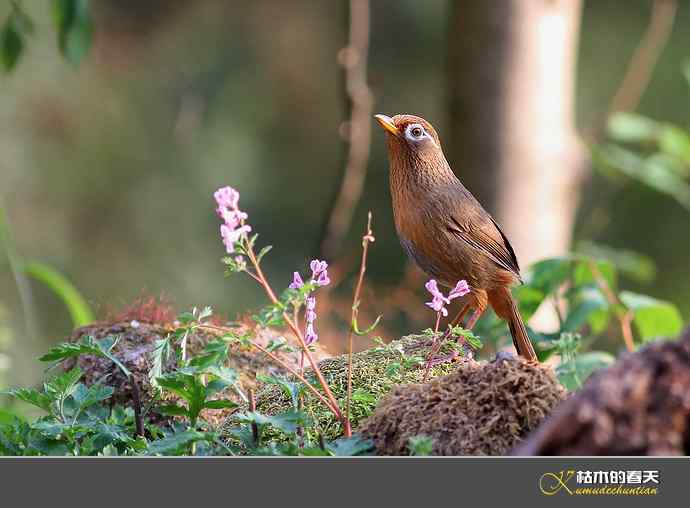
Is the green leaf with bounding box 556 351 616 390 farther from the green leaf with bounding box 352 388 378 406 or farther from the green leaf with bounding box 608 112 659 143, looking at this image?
the green leaf with bounding box 608 112 659 143

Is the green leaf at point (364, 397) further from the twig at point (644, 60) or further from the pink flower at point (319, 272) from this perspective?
the twig at point (644, 60)

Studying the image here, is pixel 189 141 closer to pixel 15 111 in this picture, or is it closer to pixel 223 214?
pixel 15 111

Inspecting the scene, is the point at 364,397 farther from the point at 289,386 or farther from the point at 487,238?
the point at 487,238

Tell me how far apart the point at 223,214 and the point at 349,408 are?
45 cm

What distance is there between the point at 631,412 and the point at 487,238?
4.78 ft

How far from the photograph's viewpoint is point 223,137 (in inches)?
327

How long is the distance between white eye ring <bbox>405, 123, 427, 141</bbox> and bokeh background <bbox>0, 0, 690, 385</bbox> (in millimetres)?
4614

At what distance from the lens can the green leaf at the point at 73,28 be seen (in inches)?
127

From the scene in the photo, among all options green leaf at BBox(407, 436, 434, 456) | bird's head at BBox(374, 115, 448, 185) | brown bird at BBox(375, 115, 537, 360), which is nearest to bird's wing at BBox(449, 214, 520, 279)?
brown bird at BBox(375, 115, 537, 360)

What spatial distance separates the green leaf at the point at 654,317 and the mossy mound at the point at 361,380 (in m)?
0.74

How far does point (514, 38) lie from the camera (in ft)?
14.5

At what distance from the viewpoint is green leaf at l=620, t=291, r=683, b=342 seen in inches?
109
